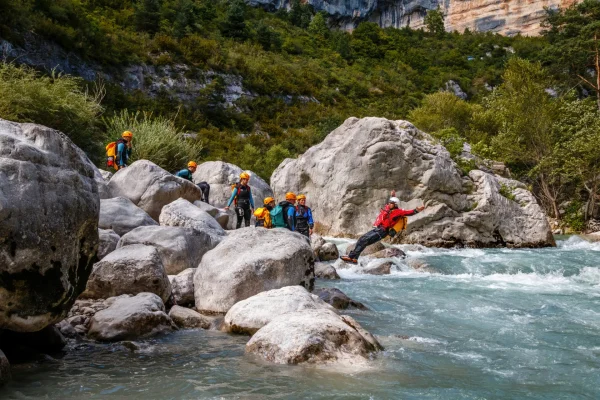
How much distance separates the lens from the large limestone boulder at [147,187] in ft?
38.4

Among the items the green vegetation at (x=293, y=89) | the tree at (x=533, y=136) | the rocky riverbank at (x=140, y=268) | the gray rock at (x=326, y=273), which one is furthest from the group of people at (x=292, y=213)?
the tree at (x=533, y=136)

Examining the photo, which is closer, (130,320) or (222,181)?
(130,320)

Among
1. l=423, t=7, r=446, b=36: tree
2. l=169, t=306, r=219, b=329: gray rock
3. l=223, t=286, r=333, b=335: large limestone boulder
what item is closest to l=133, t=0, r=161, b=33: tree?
l=169, t=306, r=219, b=329: gray rock

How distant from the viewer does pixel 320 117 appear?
121ft

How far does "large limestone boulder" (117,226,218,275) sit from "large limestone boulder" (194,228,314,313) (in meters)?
1.15

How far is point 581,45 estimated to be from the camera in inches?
1119

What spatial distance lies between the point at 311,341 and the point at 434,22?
7560cm

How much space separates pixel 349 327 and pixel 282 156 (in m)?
22.3

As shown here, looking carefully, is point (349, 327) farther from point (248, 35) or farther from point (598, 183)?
point (248, 35)

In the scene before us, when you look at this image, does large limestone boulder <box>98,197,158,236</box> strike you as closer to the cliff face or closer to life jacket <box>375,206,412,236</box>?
life jacket <box>375,206,412,236</box>

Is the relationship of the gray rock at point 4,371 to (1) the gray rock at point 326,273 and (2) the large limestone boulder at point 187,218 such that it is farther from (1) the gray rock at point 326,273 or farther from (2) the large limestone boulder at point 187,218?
(1) the gray rock at point 326,273

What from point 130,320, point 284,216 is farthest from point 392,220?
point 130,320

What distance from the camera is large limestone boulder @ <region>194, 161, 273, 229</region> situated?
57.4ft

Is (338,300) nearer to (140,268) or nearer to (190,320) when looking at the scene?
(190,320)
